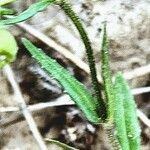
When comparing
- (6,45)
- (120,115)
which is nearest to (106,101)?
(120,115)

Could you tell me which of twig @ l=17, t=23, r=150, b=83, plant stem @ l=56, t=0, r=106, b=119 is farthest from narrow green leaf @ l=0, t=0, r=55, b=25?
twig @ l=17, t=23, r=150, b=83

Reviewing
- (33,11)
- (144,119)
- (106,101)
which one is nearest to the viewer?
(33,11)

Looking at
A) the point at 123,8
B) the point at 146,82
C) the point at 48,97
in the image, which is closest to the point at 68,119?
the point at 48,97

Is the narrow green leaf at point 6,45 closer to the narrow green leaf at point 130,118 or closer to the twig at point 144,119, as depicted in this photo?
the narrow green leaf at point 130,118

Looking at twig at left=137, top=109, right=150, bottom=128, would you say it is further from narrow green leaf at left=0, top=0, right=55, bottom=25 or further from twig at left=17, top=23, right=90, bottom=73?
narrow green leaf at left=0, top=0, right=55, bottom=25

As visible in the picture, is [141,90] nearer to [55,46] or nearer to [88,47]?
[55,46]
